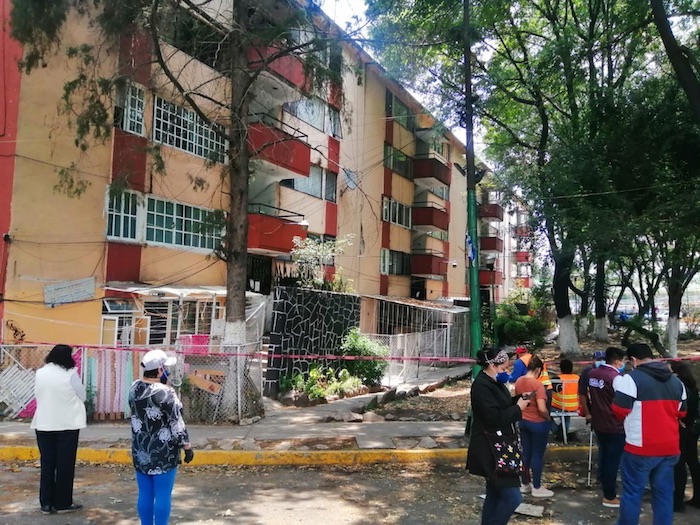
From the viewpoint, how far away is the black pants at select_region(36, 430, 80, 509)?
5.04m

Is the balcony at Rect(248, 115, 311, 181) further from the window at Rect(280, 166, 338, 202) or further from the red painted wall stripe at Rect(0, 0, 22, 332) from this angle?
the red painted wall stripe at Rect(0, 0, 22, 332)

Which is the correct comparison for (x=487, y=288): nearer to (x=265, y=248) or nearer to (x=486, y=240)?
(x=486, y=240)

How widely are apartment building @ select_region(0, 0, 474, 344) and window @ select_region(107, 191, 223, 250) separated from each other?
32 mm

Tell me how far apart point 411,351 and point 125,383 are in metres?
9.96

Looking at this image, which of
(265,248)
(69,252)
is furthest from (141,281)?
(265,248)

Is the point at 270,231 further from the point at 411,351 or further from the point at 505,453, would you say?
the point at 505,453

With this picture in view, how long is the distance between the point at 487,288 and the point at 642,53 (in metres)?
22.2

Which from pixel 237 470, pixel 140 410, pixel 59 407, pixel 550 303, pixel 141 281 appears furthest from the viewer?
pixel 550 303

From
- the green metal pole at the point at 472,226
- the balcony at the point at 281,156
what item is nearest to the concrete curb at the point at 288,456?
the green metal pole at the point at 472,226

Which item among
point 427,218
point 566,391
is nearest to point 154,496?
point 566,391

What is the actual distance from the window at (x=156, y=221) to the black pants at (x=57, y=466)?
6105 millimetres

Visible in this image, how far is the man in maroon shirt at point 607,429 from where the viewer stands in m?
5.45

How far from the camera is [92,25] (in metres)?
9.86

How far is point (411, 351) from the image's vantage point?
56.6ft
